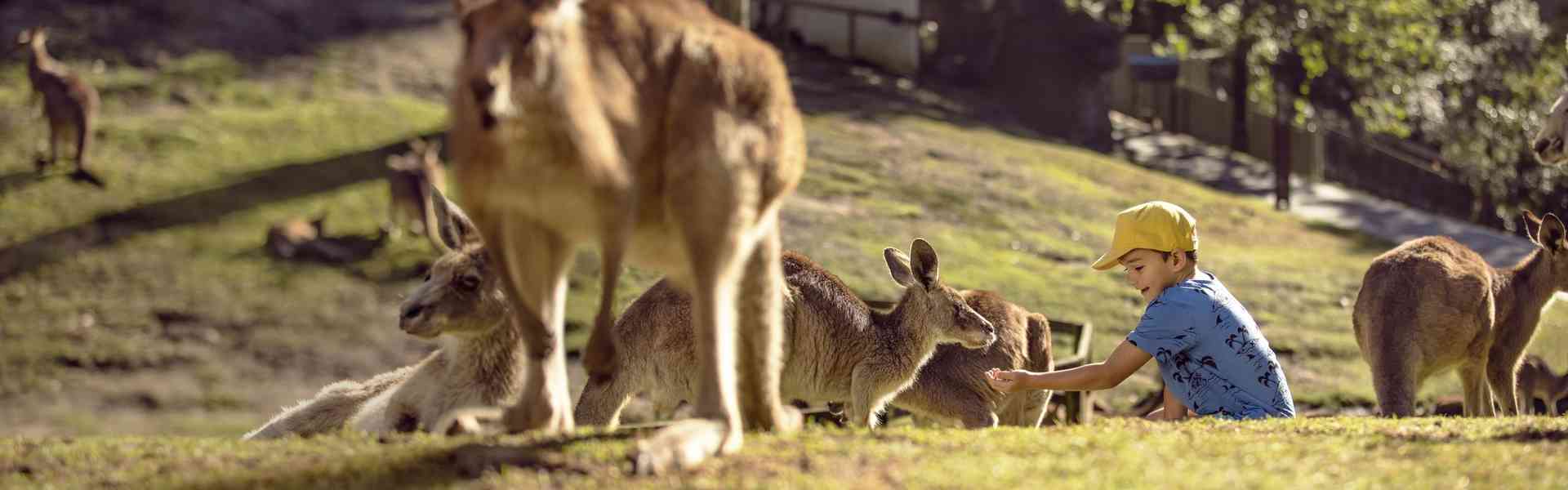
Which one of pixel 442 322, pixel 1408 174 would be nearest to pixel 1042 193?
pixel 1408 174

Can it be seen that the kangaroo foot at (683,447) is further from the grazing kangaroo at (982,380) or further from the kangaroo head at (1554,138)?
the kangaroo head at (1554,138)

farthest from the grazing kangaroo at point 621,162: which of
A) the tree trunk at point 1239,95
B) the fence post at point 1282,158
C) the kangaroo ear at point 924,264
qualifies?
the tree trunk at point 1239,95

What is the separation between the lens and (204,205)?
49.7 ft

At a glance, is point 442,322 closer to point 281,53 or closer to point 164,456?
point 164,456

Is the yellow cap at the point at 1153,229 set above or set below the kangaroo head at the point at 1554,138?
below

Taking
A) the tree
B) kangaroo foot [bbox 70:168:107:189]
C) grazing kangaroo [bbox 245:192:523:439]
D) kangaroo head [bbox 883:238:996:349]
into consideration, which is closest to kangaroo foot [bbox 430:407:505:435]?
grazing kangaroo [bbox 245:192:523:439]

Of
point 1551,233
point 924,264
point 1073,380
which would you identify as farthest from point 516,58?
point 1551,233

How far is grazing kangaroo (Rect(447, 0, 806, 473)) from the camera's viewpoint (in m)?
3.81

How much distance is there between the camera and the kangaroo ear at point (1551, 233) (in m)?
8.66

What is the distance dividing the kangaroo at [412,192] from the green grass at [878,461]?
9.59 metres

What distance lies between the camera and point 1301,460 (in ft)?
14.9

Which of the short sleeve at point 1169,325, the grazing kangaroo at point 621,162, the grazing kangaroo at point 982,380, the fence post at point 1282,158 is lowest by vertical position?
the fence post at point 1282,158

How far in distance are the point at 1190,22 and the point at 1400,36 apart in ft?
10.5

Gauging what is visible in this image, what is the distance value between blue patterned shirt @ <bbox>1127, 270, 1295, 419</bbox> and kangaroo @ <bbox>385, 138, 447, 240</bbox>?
31.2 ft
